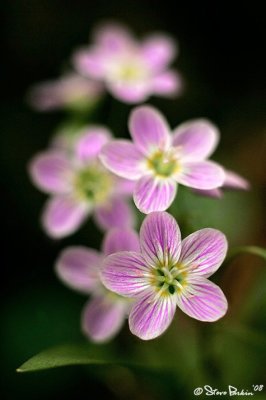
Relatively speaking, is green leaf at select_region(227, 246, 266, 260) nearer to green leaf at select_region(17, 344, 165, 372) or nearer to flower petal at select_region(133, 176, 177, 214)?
flower petal at select_region(133, 176, 177, 214)

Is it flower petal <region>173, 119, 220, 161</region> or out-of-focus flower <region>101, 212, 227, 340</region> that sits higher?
flower petal <region>173, 119, 220, 161</region>

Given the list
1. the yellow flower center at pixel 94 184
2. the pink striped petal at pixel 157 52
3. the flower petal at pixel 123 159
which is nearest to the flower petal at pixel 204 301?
the flower petal at pixel 123 159

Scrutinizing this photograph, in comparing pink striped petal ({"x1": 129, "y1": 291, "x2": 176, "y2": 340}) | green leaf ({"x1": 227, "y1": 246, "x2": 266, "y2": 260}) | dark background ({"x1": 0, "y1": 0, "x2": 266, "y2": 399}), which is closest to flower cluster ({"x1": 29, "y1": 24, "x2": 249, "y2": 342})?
pink striped petal ({"x1": 129, "y1": 291, "x2": 176, "y2": 340})

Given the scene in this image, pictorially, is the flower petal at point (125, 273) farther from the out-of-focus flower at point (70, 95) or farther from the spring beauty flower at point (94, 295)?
the out-of-focus flower at point (70, 95)

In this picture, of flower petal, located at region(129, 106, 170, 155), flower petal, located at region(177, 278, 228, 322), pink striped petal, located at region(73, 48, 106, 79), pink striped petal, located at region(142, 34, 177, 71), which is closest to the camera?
flower petal, located at region(177, 278, 228, 322)

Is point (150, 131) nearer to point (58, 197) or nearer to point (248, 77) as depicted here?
point (58, 197)

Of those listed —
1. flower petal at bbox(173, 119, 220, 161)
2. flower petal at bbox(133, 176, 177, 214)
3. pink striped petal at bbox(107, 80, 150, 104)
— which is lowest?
flower petal at bbox(133, 176, 177, 214)
